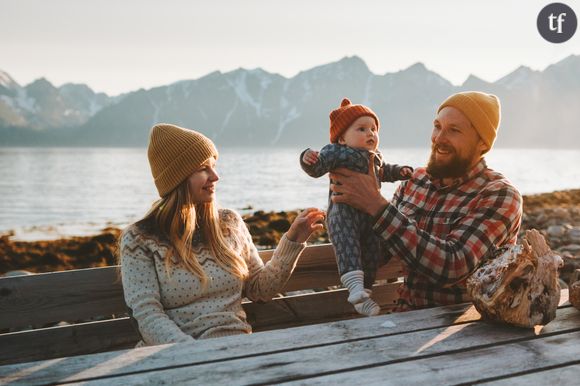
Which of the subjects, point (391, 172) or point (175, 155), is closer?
point (175, 155)

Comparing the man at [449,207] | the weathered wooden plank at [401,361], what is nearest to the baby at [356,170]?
the man at [449,207]

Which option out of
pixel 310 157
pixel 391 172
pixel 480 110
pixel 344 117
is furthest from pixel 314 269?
pixel 480 110

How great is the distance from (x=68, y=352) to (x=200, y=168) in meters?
1.37

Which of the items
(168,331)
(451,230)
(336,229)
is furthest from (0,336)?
(451,230)

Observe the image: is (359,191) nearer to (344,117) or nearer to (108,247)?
(344,117)

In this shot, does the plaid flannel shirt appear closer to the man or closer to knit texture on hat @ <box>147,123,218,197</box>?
the man

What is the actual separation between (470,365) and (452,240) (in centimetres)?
105

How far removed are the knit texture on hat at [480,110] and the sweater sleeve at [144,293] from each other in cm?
198

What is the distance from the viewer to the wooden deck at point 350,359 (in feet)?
6.55

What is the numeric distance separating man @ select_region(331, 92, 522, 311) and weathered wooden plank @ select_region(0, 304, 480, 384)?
385 mm

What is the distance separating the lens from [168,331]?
290 cm

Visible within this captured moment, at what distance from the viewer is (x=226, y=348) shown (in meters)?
2.25

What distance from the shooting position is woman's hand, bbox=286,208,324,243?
3457 mm

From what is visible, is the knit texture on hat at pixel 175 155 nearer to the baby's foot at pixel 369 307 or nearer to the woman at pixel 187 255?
the woman at pixel 187 255
